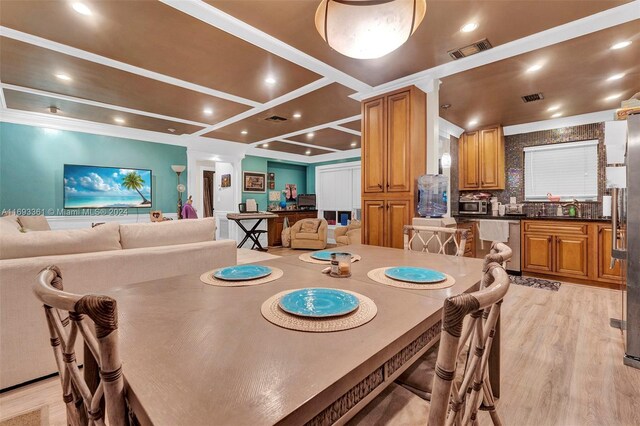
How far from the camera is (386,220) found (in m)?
3.44

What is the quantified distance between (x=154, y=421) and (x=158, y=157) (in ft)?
21.8

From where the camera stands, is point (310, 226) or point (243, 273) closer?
point (243, 273)

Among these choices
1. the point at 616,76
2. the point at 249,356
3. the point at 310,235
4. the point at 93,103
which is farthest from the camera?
the point at 310,235

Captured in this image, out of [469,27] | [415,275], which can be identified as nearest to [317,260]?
[415,275]

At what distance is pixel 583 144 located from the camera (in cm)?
439

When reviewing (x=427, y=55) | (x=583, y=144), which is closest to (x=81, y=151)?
(x=427, y=55)

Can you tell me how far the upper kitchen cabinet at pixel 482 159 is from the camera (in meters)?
4.88

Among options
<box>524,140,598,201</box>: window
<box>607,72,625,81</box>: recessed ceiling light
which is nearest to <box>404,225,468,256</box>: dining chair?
<box>607,72,625,81</box>: recessed ceiling light

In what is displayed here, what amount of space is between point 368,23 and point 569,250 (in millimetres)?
4303

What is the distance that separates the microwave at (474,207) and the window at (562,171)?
27.1 inches

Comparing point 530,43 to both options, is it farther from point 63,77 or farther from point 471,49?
point 63,77

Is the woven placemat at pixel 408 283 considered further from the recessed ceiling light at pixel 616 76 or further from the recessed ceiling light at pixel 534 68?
the recessed ceiling light at pixel 616 76

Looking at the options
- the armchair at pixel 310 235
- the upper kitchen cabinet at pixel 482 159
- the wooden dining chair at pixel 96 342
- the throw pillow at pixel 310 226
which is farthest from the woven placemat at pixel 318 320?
the throw pillow at pixel 310 226

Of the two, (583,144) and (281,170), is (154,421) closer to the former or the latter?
(583,144)
